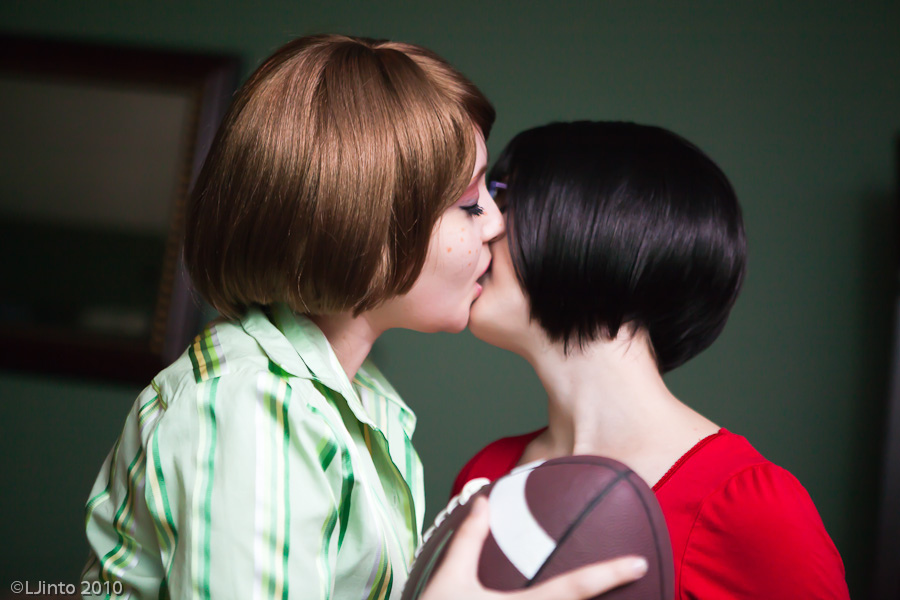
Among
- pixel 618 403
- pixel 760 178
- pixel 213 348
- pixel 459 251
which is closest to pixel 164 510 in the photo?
pixel 213 348

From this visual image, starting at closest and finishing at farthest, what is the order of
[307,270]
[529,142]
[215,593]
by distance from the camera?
[215,593] < [307,270] < [529,142]

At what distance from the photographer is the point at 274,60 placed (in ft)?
2.68

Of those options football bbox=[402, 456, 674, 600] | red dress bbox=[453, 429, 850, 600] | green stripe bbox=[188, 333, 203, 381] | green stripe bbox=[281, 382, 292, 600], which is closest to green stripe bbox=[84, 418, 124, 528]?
green stripe bbox=[188, 333, 203, 381]

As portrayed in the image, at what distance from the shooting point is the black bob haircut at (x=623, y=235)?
34.5 inches

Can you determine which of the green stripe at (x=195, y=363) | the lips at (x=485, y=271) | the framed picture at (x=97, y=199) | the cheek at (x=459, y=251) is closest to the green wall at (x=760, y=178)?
the framed picture at (x=97, y=199)

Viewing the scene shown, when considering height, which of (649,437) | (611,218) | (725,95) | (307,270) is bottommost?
(649,437)

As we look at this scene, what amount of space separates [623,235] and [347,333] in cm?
39

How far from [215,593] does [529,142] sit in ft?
2.30

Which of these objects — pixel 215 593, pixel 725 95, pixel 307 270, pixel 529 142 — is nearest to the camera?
pixel 215 593

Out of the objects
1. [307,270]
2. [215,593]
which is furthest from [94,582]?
[307,270]

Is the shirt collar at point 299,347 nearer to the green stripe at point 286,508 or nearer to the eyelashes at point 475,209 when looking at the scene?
the green stripe at point 286,508

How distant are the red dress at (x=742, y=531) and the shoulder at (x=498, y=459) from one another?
33 centimetres

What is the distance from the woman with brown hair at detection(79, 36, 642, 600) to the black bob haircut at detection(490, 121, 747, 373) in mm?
89

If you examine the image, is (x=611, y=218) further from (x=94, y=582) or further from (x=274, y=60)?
(x=94, y=582)
